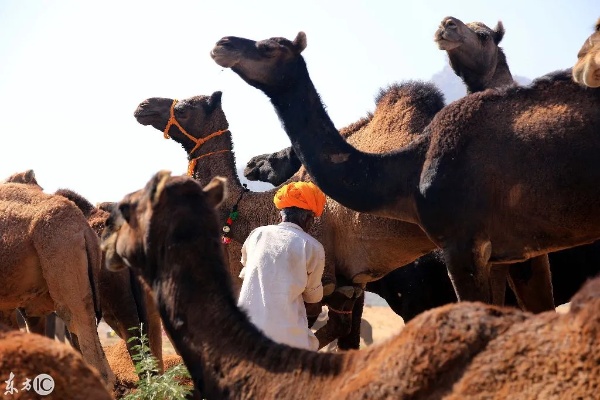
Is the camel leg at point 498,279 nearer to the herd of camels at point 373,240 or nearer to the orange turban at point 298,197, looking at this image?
the herd of camels at point 373,240

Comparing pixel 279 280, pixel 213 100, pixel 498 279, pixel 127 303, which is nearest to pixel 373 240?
pixel 498 279

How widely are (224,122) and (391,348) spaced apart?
6.57 m

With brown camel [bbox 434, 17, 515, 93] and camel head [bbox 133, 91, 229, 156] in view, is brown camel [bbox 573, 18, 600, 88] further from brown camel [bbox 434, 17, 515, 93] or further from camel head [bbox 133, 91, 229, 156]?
camel head [bbox 133, 91, 229, 156]

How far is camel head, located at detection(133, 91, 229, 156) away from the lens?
30.9ft

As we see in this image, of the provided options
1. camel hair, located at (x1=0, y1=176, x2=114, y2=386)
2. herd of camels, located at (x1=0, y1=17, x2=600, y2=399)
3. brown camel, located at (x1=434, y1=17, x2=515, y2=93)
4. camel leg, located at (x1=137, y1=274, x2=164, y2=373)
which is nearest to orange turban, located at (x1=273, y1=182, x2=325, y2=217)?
herd of camels, located at (x1=0, y1=17, x2=600, y2=399)

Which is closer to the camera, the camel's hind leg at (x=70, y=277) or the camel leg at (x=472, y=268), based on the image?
the camel leg at (x=472, y=268)

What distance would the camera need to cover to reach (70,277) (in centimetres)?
801

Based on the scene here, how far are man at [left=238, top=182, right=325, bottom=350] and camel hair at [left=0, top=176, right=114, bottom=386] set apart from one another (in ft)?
9.75

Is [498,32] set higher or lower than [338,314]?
higher

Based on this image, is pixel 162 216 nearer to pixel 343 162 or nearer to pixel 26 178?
pixel 343 162

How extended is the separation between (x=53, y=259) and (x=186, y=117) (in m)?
2.24

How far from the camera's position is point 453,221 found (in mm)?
6324

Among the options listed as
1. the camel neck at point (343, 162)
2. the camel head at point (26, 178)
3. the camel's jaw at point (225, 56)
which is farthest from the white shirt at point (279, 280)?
the camel head at point (26, 178)

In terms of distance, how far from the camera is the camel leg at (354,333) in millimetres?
8234
